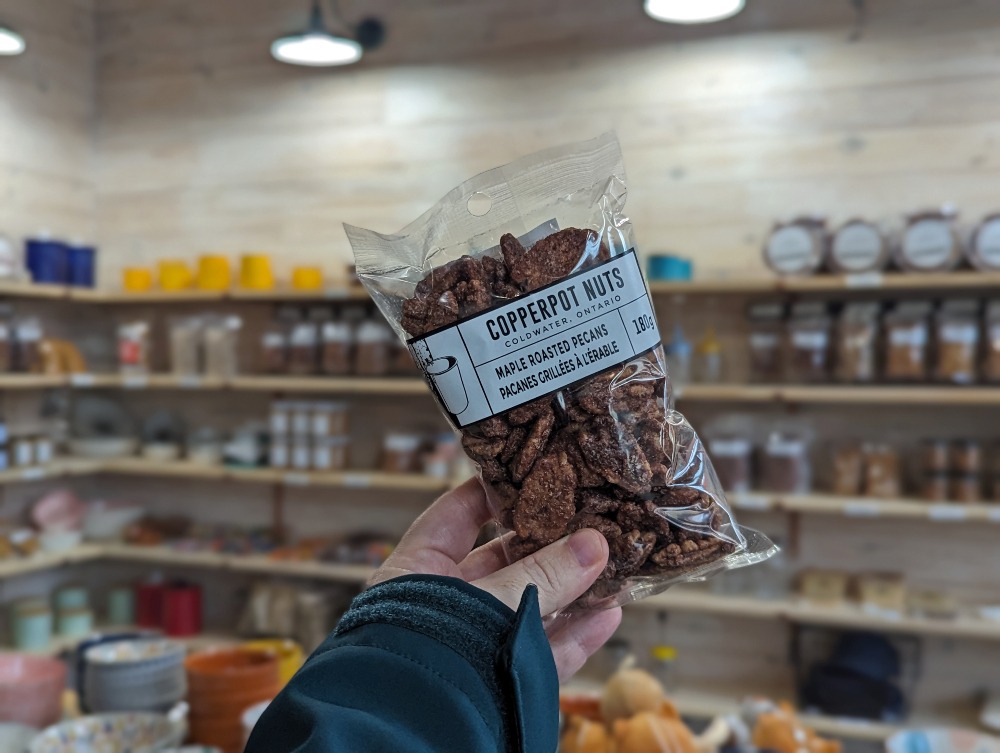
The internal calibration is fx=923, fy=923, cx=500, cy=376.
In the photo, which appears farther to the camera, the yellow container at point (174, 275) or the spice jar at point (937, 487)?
the yellow container at point (174, 275)

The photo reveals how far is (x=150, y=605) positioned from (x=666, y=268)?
2.34 meters

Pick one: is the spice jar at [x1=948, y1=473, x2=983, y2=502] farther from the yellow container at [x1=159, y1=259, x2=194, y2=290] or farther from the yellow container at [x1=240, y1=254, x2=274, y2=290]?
the yellow container at [x1=159, y1=259, x2=194, y2=290]

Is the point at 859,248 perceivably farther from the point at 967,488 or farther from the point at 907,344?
the point at 967,488

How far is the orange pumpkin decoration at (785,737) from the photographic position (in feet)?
A: 5.61

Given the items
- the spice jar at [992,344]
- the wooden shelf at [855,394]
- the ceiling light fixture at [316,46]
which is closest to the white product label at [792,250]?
the wooden shelf at [855,394]

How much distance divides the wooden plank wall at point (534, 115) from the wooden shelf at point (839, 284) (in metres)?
0.24

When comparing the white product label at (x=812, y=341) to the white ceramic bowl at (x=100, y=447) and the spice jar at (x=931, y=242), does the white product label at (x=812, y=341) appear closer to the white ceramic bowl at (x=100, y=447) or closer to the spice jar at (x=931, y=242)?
the spice jar at (x=931, y=242)

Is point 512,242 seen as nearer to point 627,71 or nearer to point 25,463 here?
point 627,71

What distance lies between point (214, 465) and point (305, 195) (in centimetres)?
109

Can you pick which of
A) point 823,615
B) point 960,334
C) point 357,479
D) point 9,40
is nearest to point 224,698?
point 357,479

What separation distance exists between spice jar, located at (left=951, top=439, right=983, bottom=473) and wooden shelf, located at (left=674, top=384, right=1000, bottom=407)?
0.41 ft

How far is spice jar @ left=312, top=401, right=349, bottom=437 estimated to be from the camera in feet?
10.7

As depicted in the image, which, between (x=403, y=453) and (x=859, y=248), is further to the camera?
(x=403, y=453)

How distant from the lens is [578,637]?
35.4 inches
